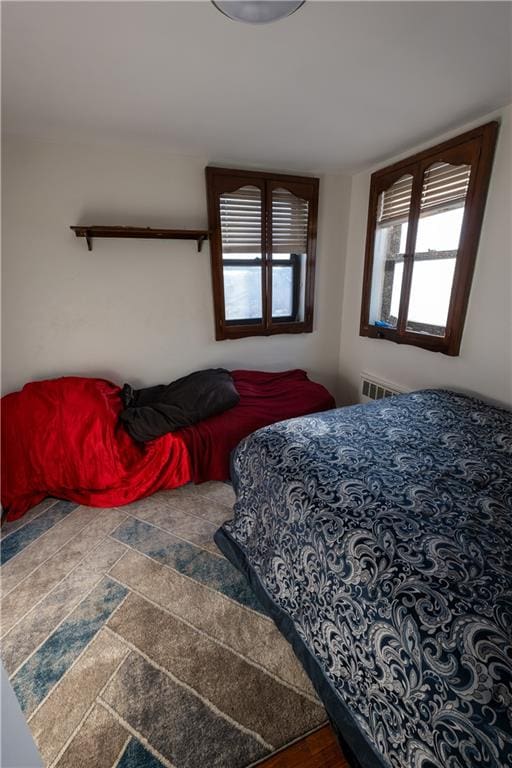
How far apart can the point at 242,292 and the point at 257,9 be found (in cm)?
194

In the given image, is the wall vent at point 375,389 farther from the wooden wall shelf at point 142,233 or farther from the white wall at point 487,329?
the wooden wall shelf at point 142,233

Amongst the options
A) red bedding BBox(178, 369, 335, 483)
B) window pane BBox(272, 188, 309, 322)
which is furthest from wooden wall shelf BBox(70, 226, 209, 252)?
red bedding BBox(178, 369, 335, 483)

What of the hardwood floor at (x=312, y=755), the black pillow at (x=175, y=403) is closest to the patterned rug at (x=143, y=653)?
the hardwood floor at (x=312, y=755)

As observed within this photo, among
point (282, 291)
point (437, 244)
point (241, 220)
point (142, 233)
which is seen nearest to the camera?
point (437, 244)

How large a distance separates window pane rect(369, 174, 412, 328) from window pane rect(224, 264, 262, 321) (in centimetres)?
103

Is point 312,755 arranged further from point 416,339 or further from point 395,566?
point 416,339

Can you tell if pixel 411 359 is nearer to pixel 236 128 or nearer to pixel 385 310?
pixel 385 310

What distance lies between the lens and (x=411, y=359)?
2.59m

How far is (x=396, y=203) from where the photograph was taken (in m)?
2.51

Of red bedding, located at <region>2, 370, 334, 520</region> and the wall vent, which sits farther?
the wall vent

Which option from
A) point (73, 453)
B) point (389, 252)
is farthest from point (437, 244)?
point (73, 453)

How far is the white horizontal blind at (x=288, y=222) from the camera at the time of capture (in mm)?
2807

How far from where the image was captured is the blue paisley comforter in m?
0.70

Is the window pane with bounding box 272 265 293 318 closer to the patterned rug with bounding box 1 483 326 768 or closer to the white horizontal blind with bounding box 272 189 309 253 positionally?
the white horizontal blind with bounding box 272 189 309 253
